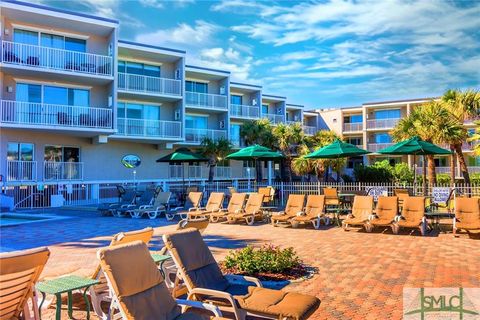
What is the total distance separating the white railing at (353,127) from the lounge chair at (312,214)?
34794mm

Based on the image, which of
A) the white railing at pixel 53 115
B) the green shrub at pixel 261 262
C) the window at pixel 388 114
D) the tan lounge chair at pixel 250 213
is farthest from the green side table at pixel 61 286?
the window at pixel 388 114

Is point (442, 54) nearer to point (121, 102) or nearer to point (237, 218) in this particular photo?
point (237, 218)

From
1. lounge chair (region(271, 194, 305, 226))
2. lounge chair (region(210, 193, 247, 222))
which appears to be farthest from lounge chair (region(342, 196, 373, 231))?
lounge chair (region(210, 193, 247, 222))

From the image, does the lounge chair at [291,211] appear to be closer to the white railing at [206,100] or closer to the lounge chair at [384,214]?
the lounge chair at [384,214]

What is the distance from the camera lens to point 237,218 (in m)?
14.2

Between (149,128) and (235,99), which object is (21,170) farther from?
(235,99)

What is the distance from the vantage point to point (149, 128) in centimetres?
2694

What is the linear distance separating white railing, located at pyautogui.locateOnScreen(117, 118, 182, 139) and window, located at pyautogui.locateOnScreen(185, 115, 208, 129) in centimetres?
370

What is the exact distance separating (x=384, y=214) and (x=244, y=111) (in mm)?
24718

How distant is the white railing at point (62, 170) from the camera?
2295 cm

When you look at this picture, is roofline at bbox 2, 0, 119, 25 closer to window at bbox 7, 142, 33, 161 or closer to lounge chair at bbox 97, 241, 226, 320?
window at bbox 7, 142, 33, 161

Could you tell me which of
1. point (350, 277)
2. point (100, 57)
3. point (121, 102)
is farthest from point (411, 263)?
point (121, 102)

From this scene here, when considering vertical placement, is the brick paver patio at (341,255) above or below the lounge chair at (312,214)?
below

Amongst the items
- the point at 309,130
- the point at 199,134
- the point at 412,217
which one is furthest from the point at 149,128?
the point at 309,130
